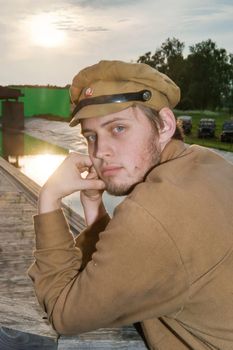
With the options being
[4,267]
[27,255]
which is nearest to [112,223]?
[4,267]

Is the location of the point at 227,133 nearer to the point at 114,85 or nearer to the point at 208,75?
the point at 114,85

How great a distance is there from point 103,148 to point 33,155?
2529 cm

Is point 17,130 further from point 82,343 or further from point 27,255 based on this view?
point 82,343

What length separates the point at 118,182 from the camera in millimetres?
1952

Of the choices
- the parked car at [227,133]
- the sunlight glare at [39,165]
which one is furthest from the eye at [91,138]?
the parked car at [227,133]

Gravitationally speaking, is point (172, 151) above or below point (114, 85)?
below

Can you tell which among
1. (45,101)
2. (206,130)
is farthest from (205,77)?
(206,130)

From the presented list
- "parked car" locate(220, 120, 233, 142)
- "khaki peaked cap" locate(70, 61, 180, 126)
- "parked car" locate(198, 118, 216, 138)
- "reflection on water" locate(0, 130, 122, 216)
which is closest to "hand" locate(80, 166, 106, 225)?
"khaki peaked cap" locate(70, 61, 180, 126)

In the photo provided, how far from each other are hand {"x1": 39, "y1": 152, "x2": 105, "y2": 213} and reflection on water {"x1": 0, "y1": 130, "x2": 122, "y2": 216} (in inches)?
302

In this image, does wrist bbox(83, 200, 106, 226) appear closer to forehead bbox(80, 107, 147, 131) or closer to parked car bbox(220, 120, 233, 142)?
forehead bbox(80, 107, 147, 131)

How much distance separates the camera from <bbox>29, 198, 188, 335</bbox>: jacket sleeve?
1509 millimetres

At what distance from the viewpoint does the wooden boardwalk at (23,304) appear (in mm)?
2674

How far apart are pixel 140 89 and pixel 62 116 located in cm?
6513

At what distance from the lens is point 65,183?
87.8 inches
